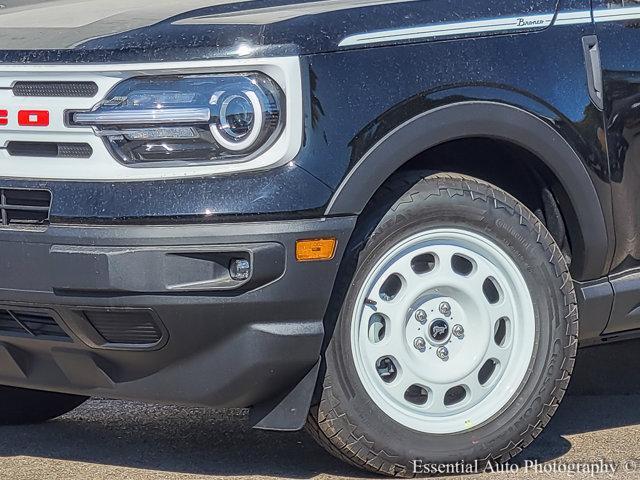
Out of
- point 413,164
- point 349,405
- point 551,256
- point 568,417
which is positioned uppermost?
point 413,164

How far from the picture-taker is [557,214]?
405 centimetres

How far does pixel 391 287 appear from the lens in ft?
12.5

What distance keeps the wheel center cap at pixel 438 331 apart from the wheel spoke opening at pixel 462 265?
0.15 m

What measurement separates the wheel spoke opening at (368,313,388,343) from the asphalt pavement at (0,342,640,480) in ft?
1.40

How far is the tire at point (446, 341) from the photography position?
373 centimetres

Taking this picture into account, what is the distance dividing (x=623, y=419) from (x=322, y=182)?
5.50 ft

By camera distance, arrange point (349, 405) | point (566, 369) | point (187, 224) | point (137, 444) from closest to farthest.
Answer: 1. point (187, 224)
2. point (349, 405)
3. point (566, 369)
4. point (137, 444)

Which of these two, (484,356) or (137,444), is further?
(137,444)

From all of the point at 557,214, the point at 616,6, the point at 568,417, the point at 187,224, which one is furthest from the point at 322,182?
the point at 568,417

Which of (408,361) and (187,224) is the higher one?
(187,224)

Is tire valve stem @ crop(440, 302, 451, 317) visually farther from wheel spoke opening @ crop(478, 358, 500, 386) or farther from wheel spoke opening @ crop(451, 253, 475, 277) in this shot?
wheel spoke opening @ crop(478, 358, 500, 386)

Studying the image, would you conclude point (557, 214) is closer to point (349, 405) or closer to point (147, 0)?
point (349, 405)

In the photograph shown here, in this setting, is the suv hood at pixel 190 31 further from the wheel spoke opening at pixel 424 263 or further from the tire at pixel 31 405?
the tire at pixel 31 405

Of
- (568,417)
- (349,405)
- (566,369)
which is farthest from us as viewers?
(568,417)
